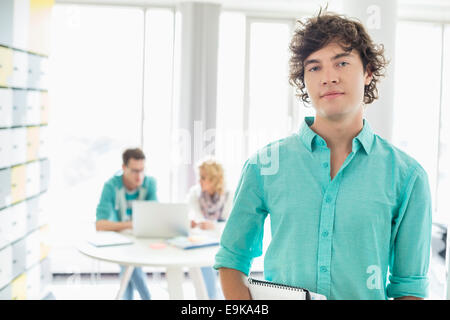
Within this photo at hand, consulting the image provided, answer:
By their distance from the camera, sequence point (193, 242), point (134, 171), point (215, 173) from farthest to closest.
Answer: point (215, 173) → point (134, 171) → point (193, 242)

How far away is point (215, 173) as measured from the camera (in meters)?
2.96

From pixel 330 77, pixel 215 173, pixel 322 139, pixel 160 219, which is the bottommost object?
pixel 160 219

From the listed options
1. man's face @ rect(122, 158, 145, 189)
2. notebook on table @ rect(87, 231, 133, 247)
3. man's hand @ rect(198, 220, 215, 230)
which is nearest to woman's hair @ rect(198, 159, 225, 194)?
man's hand @ rect(198, 220, 215, 230)

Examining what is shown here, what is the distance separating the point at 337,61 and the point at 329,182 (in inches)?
8.6

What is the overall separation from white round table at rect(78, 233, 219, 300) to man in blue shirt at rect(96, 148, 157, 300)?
274mm

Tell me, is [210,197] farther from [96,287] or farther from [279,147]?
[279,147]

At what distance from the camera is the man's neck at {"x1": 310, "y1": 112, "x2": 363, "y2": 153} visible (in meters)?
0.82

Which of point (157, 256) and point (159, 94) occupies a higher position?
point (159, 94)

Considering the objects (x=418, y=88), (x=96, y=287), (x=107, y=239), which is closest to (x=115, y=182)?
(x=107, y=239)

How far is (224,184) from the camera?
9.84 ft

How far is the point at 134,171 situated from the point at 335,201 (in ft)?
7.25

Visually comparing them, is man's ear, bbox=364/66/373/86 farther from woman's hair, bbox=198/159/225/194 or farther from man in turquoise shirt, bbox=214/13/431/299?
woman's hair, bbox=198/159/225/194

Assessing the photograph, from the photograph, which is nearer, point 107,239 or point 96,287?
point 107,239
